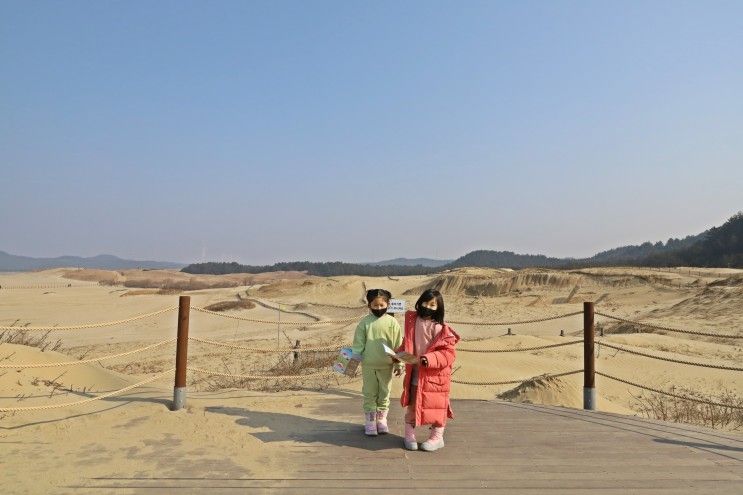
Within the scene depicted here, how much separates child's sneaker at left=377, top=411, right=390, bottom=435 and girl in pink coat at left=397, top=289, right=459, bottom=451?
0.43 meters

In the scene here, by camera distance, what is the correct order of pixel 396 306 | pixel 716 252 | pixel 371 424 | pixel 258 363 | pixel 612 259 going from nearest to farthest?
pixel 371 424 < pixel 396 306 < pixel 258 363 < pixel 716 252 < pixel 612 259

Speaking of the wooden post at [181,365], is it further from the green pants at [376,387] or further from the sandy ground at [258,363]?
the green pants at [376,387]

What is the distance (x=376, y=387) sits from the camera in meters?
4.73

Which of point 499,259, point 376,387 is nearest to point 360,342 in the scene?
point 376,387

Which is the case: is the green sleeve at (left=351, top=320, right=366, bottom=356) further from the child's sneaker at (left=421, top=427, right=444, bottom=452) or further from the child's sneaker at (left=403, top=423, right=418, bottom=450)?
the child's sneaker at (left=421, top=427, right=444, bottom=452)

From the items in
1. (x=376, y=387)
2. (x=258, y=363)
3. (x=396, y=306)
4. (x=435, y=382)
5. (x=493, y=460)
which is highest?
(x=396, y=306)

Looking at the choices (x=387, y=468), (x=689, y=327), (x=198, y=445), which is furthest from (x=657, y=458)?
(x=689, y=327)

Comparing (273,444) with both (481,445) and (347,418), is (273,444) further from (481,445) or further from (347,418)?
(481,445)

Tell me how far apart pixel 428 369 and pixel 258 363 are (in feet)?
32.2

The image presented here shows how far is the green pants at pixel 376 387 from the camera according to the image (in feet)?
15.4

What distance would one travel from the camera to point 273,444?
4.51 metres

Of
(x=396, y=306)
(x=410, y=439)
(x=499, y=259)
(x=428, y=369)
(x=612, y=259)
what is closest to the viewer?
(x=428, y=369)

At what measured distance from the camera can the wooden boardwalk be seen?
11.9 ft

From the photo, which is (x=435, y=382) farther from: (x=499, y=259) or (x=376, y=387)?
(x=499, y=259)
